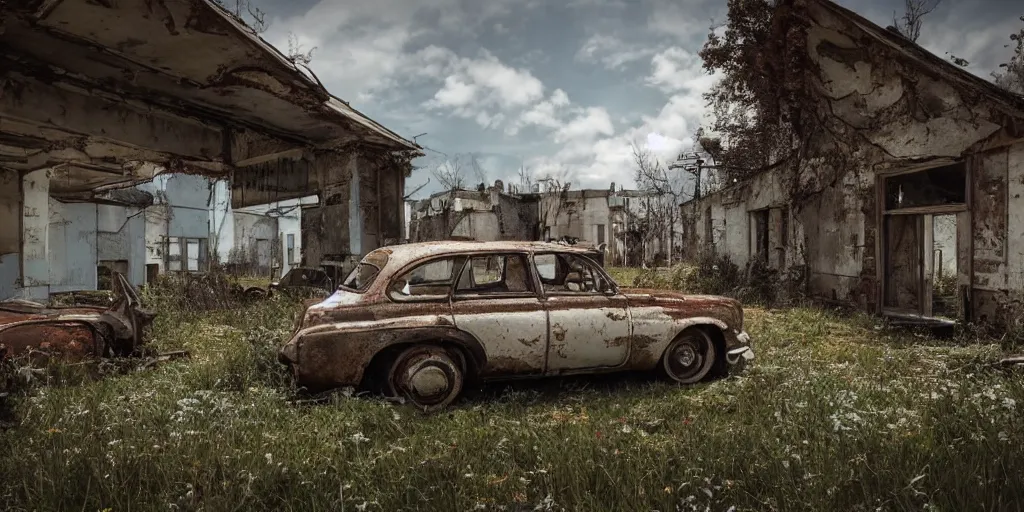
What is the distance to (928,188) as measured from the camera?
8492 mm

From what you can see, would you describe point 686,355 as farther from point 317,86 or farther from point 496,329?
point 317,86

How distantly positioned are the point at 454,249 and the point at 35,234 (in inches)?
412

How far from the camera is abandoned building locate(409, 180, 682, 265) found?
3144cm

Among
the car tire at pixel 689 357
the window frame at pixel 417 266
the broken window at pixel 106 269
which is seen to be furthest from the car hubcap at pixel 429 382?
the broken window at pixel 106 269

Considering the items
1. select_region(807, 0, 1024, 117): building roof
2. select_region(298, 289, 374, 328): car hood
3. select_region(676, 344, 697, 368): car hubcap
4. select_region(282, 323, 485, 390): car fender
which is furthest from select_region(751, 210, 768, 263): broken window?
select_region(298, 289, 374, 328): car hood

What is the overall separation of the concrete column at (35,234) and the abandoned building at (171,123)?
0.02m

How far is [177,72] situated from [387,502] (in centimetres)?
664

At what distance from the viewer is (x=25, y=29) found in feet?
18.7

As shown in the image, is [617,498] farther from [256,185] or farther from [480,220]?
[480,220]

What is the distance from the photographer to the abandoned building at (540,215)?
31.4 meters

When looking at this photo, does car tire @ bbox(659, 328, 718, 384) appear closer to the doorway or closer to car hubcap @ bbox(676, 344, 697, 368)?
car hubcap @ bbox(676, 344, 697, 368)

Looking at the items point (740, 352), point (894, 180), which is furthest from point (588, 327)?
point (894, 180)

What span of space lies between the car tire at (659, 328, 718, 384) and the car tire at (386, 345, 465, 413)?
204 centimetres

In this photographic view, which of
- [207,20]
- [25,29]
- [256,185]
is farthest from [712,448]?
[256,185]
